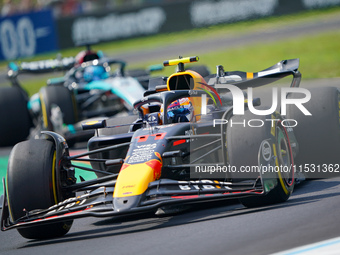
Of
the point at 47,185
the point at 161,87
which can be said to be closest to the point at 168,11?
the point at 161,87

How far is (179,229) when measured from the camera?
20.8 feet

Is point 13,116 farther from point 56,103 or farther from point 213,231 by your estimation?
point 213,231

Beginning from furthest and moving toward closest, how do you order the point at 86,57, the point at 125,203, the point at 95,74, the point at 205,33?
the point at 205,33 → the point at 86,57 → the point at 95,74 → the point at 125,203

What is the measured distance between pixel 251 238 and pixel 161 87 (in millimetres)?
3466

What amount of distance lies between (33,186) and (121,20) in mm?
23990

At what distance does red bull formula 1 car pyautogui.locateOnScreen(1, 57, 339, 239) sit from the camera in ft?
21.2

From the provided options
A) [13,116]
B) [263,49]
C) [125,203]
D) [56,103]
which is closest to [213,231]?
[125,203]

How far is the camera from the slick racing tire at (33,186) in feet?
22.5

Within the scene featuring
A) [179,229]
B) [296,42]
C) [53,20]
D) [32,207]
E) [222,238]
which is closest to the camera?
[222,238]

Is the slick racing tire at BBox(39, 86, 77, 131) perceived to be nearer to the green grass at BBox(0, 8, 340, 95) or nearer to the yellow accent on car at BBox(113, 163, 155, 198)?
the green grass at BBox(0, 8, 340, 95)

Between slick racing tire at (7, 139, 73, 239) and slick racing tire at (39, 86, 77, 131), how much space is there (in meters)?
6.90

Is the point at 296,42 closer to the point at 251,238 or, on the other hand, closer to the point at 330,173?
the point at 330,173

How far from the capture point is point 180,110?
7926mm

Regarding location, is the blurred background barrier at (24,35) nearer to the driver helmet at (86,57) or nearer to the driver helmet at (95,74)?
the driver helmet at (86,57)
